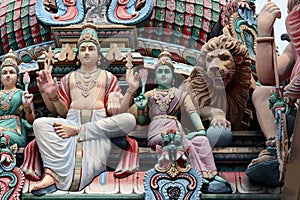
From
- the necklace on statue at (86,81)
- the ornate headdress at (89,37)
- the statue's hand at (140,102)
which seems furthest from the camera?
the ornate headdress at (89,37)

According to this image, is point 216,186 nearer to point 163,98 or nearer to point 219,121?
point 219,121

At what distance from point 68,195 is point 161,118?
6.92 feet

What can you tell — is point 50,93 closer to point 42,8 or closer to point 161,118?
point 161,118

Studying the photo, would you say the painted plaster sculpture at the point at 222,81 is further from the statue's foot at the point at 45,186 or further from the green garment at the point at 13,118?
the statue's foot at the point at 45,186

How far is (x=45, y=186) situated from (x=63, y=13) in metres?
8.21

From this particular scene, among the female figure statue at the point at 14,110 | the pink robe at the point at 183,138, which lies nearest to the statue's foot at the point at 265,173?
the pink robe at the point at 183,138

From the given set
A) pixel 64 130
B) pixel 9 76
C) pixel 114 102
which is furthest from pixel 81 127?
pixel 9 76

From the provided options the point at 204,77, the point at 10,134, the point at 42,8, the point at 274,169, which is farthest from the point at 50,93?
the point at 42,8

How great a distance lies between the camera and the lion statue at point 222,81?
23422 mm

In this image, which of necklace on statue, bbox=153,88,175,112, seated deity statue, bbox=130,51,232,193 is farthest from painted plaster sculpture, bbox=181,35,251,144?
necklace on statue, bbox=153,88,175,112

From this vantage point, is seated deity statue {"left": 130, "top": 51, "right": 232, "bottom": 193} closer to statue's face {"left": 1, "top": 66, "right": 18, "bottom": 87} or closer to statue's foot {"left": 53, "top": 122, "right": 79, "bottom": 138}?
statue's foot {"left": 53, "top": 122, "right": 79, "bottom": 138}

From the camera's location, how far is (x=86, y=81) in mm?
23406

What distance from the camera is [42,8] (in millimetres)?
29438

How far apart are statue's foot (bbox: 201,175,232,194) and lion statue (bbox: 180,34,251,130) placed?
6.33ft
